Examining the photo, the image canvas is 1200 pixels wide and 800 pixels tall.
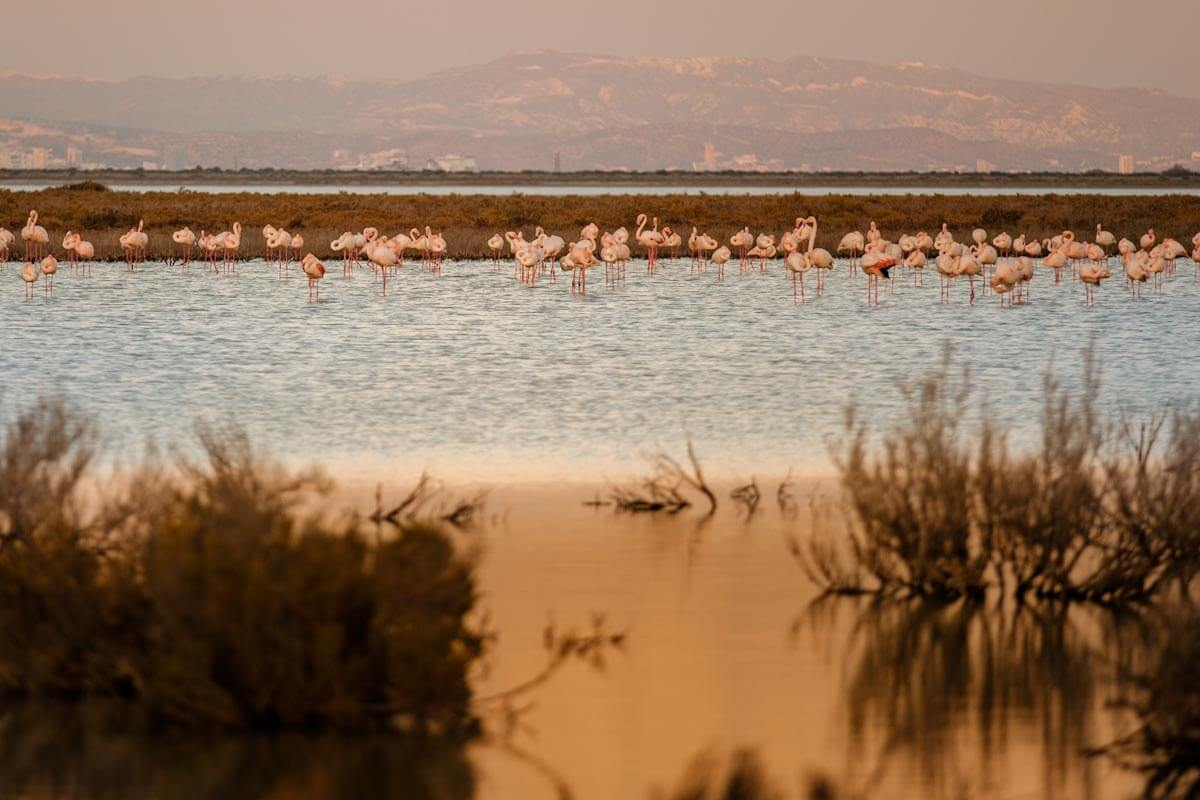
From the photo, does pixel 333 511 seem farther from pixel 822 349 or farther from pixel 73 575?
pixel 822 349

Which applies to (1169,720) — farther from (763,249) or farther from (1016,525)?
(763,249)

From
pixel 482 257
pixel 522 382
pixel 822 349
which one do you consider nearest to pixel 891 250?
pixel 482 257

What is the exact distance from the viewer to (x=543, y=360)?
20.6 meters

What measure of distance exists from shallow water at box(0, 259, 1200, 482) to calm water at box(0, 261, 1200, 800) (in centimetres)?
8

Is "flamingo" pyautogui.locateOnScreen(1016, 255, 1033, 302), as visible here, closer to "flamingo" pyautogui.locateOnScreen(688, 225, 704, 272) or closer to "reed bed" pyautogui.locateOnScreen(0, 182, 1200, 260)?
"flamingo" pyautogui.locateOnScreen(688, 225, 704, 272)

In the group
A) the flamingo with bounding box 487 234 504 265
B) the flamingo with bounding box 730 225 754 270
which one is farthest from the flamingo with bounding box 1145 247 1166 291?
the flamingo with bounding box 487 234 504 265

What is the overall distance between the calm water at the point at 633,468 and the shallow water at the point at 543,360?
76mm

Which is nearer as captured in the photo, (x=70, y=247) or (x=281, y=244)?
(x=70, y=247)

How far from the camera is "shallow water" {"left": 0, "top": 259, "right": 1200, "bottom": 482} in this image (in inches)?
564

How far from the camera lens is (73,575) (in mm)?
7012

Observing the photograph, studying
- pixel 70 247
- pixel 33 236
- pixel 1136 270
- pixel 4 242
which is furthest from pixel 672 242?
pixel 4 242

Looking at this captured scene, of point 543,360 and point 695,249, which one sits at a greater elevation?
point 695,249

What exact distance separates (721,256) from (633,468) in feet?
72.9

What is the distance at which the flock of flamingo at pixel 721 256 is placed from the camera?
100 feet
